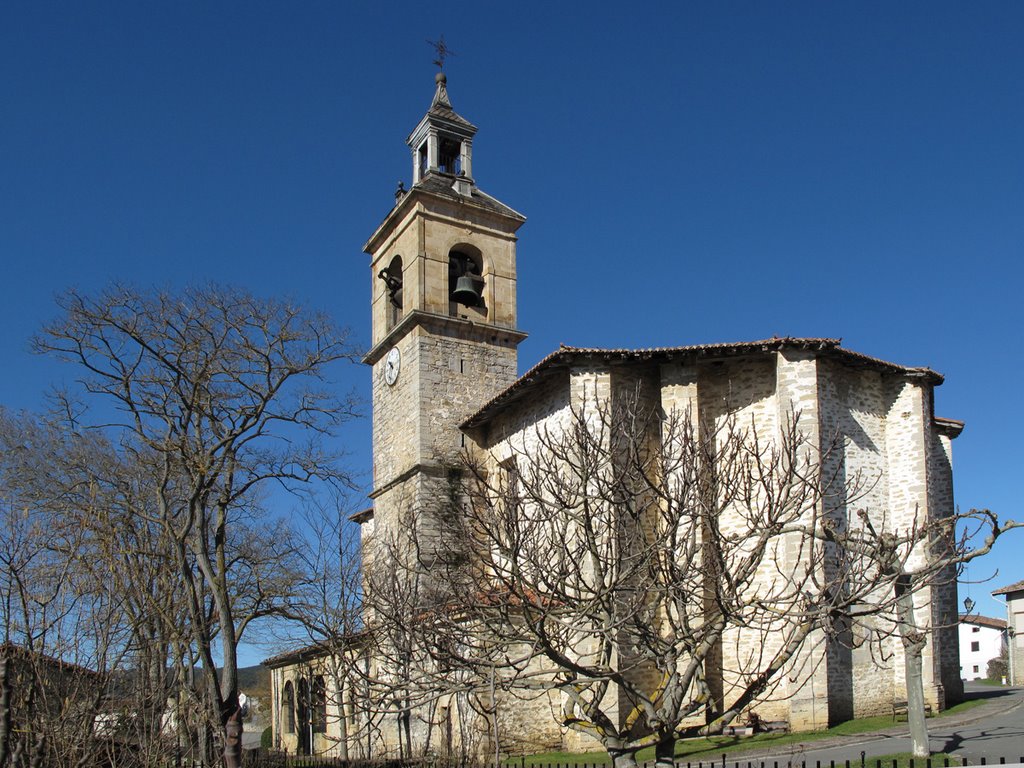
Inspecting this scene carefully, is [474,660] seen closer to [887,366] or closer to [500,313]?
[887,366]

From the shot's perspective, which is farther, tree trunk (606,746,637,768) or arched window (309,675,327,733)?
arched window (309,675,327,733)

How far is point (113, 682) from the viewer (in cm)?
988

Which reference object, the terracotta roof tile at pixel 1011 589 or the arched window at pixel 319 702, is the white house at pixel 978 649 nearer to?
the terracotta roof tile at pixel 1011 589

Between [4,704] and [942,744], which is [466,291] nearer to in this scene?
[942,744]

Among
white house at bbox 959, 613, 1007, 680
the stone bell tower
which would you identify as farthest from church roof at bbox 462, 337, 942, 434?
white house at bbox 959, 613, 1007, 680

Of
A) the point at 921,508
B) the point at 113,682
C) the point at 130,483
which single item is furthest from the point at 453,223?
the point at 113,682

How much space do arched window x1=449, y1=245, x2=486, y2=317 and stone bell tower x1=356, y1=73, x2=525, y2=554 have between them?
0.10 ft

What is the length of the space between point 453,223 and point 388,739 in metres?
13.6

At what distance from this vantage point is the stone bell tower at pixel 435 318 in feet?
81.0

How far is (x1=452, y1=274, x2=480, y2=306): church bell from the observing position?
84.6 feet

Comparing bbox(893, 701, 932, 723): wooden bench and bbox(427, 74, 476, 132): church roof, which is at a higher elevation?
bbox(427, 74, 476, 132): church roof

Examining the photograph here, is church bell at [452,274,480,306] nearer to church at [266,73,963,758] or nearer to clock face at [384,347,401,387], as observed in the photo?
church at [266,73,963,758]

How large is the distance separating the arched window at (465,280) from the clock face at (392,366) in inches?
77.8

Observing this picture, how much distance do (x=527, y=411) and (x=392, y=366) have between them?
17.8 feet
